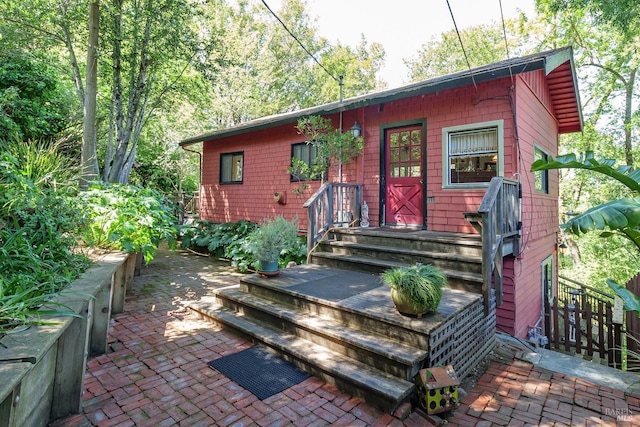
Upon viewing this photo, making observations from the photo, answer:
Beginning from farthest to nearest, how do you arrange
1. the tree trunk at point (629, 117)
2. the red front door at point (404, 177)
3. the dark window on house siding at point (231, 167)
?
1. the tree trunk at point (629, 117)
2. the dark window on house siding at point (231, 167)
3. the red front door at point (404, 177)

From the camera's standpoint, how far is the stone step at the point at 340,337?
2.65m

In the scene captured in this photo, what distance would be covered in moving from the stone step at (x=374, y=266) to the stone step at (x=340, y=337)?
148 cm

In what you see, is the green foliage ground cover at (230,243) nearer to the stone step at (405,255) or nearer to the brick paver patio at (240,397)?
the stone step at (405,255)

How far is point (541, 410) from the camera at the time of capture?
→ 260 cm

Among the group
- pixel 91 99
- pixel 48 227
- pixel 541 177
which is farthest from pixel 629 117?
pixel 48 227

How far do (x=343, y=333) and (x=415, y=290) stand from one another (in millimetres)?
793

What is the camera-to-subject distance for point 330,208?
20.3ft

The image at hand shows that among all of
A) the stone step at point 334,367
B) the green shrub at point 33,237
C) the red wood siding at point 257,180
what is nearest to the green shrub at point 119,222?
the green shrub at point 33,237

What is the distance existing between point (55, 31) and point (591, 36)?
19498mm

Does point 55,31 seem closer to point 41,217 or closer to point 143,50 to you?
point 143,50

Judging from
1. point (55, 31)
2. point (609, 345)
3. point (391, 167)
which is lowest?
point (609, 345)

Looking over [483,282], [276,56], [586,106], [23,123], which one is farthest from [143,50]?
[586,106]

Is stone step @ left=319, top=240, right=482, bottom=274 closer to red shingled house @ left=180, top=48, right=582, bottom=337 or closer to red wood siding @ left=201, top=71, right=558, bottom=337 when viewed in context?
red shingled house @ left=180, top=48, right=582, bottom=337

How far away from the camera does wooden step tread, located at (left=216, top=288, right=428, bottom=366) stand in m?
2.66
